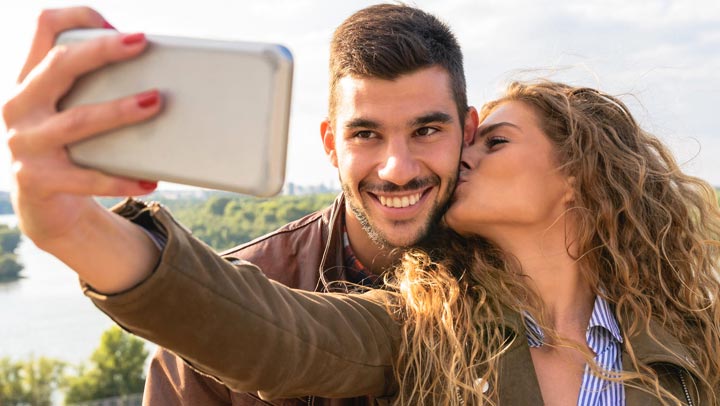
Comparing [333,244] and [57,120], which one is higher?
[57,120]

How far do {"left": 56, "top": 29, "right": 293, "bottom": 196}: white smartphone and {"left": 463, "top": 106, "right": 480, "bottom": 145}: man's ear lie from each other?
5.72 feet

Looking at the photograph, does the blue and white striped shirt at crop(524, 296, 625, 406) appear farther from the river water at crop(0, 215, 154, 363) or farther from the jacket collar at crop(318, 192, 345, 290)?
the river water at crop(0, 215, 154, 363)

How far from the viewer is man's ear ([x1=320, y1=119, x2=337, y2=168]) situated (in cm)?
300

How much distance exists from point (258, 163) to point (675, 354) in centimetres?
184

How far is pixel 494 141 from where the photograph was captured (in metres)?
2.74

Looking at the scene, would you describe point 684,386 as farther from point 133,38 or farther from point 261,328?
point 133,38

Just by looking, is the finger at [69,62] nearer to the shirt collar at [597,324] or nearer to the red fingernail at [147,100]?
the red fingernail at [147,100]

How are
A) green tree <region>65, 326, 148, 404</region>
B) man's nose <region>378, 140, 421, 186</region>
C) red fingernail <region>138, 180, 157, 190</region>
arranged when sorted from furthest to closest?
green tree <region>65, 326, 148, 404</region> < man's nose <region>378, 140, 421, 186</region> < red fingernail <region>138, 180, 157, 190</region>

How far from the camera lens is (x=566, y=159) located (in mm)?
2738

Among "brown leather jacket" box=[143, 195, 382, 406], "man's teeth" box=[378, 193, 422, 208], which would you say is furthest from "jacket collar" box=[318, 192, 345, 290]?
"man's teeth" box=[378, 193, 422, 208]

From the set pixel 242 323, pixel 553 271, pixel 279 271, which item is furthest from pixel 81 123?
pixel 553 271

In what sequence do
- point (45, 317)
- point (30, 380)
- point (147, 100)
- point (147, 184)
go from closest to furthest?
point (147, 100), point (147, 184), point (30, 380), point (45, 317)

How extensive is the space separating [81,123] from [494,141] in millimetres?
1763

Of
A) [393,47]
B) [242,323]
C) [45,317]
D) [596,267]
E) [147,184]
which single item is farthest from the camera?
[45,317]
